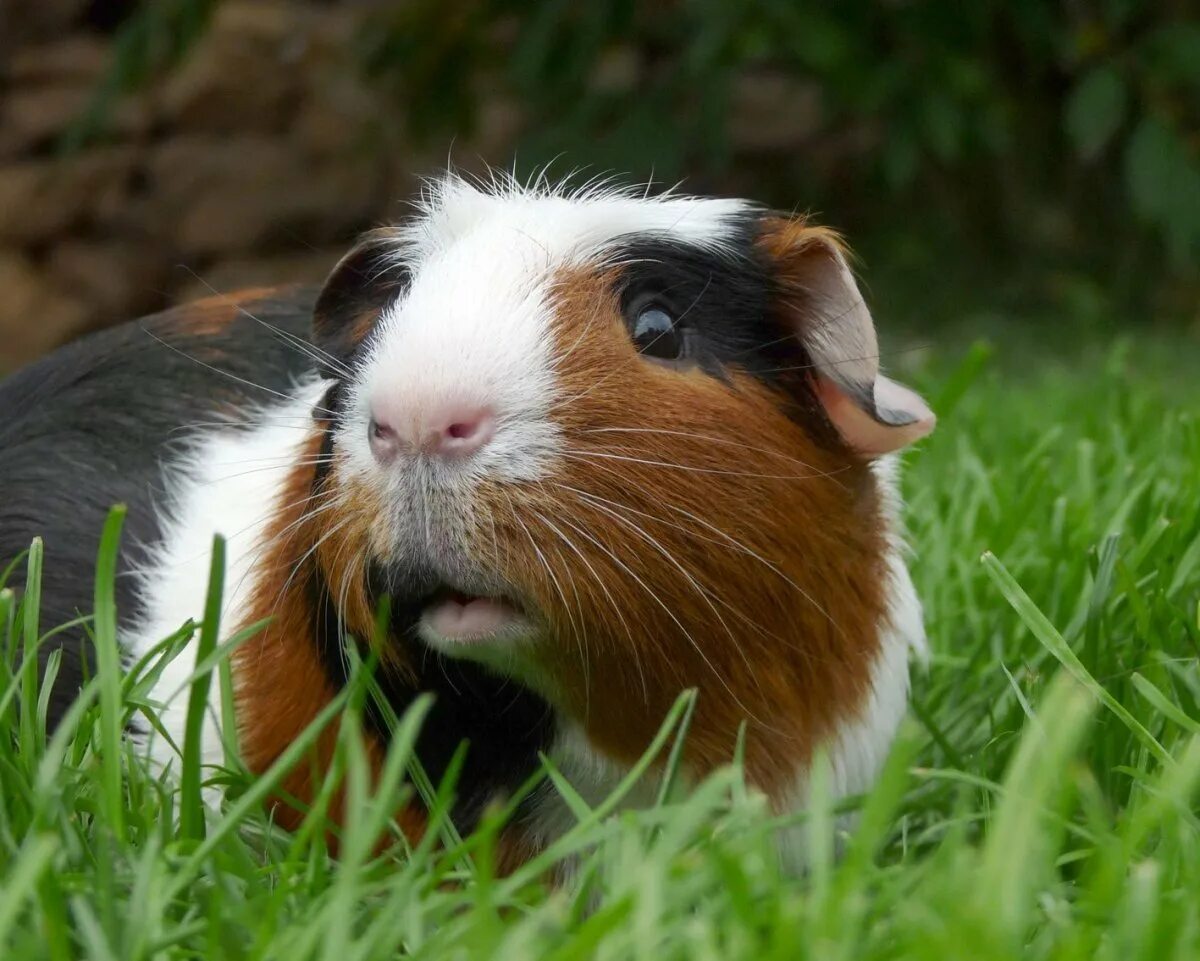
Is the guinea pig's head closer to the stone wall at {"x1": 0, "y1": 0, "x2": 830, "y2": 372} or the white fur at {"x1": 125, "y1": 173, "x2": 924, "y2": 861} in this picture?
the white fur at {"x1": 125, "y1": 173, "x2": 924, "y2": 861}

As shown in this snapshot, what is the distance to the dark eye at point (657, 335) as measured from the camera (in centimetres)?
198

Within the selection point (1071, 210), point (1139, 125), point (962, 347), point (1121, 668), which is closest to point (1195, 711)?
point (1121, 668)

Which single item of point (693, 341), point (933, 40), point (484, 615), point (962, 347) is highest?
point (933, 40)

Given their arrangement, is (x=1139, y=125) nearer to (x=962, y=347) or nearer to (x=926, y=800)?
(x=962, y=347)

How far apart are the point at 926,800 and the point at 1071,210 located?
627cm

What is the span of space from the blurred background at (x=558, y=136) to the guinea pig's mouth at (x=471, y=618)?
4037 mm

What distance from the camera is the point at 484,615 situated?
180 cm

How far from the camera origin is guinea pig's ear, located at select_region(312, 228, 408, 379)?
2.23m

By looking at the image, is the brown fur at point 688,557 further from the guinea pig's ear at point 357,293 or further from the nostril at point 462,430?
the guinea pig's ear at point 357,293

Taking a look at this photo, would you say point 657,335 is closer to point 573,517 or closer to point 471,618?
point 573,517

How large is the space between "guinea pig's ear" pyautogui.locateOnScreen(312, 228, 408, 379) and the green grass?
576mm

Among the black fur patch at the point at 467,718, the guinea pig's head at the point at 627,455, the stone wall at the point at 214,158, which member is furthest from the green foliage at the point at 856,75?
the black fur patch at the point at 467,718

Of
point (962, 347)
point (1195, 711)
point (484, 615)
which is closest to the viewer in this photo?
point (484, 615)

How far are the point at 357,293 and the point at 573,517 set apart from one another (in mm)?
719
